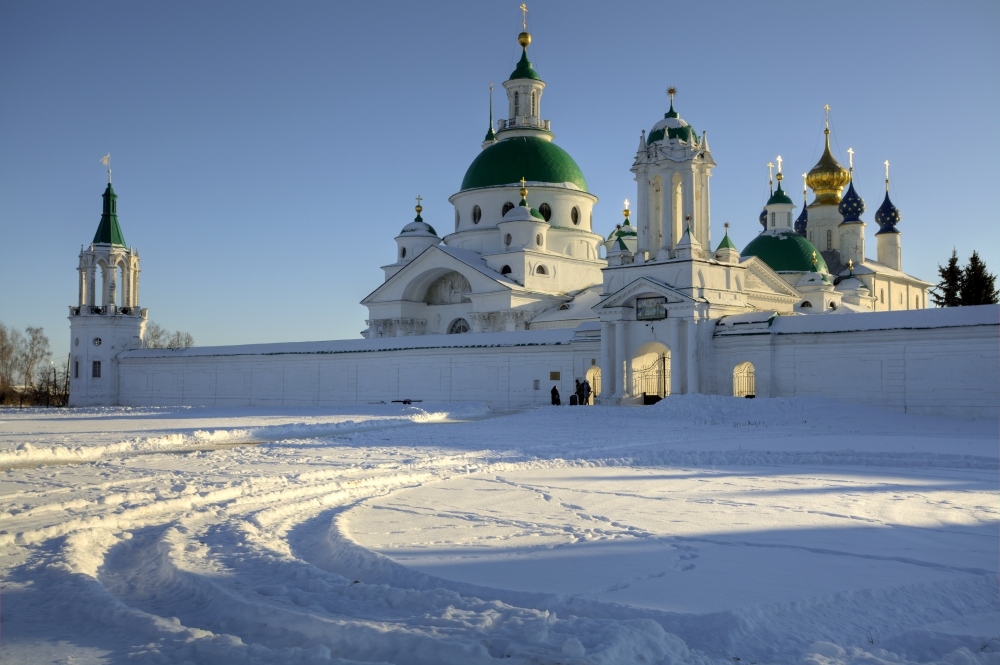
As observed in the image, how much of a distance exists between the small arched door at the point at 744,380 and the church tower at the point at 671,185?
4.45 m

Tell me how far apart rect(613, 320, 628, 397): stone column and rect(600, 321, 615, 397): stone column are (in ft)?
0.60

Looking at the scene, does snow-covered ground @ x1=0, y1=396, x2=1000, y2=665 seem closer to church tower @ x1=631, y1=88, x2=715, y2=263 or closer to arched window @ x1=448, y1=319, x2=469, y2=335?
church tower @ x1=631, y1=88, x2=715, y2=263

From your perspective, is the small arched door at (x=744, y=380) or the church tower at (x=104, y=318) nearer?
the small arched door at (x=744, y=380)

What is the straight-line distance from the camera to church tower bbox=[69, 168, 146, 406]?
149 ft

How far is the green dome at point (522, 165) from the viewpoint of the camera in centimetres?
4625

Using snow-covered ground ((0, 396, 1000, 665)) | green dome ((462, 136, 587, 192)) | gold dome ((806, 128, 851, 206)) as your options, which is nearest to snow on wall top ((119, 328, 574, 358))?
green dome ((462, 136, 587, 192))

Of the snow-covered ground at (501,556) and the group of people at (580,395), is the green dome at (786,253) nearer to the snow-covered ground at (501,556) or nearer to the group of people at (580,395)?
the group of people at (580,395)

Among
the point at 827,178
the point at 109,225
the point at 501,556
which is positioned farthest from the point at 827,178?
the point at 501,556

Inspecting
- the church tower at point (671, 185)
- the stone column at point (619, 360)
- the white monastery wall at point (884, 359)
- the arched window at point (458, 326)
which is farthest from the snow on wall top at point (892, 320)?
the arched window at point (458, 326)

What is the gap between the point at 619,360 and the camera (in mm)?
29672

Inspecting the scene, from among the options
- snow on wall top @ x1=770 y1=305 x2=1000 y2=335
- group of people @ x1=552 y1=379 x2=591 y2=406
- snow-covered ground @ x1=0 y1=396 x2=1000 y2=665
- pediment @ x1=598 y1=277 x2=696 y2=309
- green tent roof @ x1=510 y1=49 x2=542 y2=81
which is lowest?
snow-covered ground @ x1=0 y1=396 x2=1000 y2=665

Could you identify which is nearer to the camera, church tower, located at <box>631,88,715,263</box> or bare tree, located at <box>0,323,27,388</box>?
church tower, located at <box>631,88,715,263</box>

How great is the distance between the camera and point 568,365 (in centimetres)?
3156

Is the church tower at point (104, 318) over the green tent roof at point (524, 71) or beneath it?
beneath
